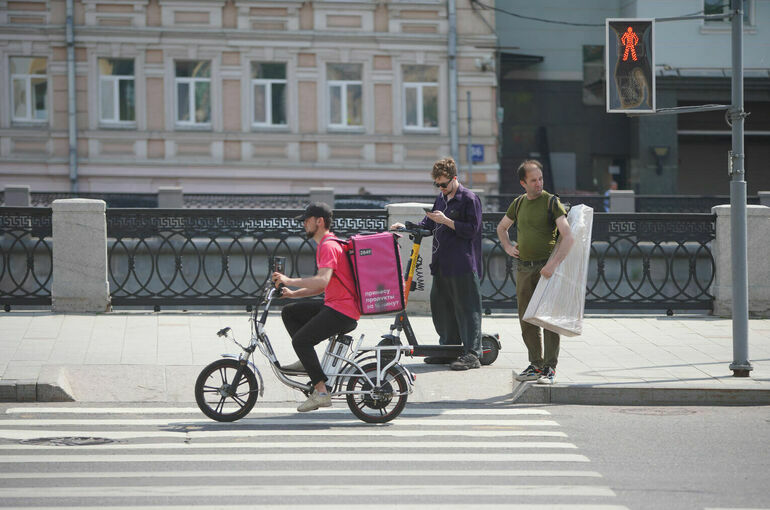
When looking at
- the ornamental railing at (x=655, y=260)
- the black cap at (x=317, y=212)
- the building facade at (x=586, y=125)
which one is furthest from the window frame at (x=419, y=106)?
the black cap at (x=317, y=212)

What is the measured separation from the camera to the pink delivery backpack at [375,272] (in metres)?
8.18

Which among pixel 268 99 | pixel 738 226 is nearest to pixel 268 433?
pixel 738 226

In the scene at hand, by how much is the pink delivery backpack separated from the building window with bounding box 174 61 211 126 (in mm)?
24343

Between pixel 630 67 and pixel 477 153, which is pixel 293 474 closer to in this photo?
pixel 630 67

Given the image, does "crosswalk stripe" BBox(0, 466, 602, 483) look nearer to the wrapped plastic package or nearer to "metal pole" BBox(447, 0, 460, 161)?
the wrapped plastic package

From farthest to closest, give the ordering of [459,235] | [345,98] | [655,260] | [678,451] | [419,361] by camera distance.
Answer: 1. [345,98]
2. [655,260]
3. [419,361]
4. [459,235]
5. [678,451]

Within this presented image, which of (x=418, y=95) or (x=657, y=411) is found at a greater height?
(x=418, y=95)

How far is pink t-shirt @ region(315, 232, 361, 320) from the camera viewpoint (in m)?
8.14

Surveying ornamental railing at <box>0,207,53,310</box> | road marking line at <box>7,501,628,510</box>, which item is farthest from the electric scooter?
ornamental railing at <box>0,207,53,310</box>

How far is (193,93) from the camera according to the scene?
31750mm

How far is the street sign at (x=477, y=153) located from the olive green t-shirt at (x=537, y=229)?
22.5 meters

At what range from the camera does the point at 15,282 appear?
14.1 m

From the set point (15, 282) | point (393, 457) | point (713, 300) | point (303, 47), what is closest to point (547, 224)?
point (393, 457)

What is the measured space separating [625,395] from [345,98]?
23.7 m
